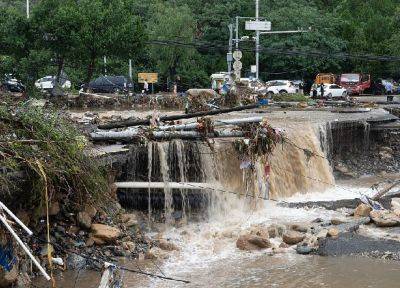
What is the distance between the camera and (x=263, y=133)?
14422mm

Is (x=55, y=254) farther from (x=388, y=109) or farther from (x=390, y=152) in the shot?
(x=388, y=109)

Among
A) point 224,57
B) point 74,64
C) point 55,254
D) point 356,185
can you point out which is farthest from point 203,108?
point 224,57

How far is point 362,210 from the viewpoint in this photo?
47.1 ft

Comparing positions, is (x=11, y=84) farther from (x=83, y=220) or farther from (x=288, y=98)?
(x=83, y=220)

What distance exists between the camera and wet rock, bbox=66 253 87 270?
10.6 m

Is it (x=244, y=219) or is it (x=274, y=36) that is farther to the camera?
(x=274, y=36)

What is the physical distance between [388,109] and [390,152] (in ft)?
21.6

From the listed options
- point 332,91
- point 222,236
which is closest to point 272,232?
point 222,236

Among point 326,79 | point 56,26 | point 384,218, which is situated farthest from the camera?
point 326,79

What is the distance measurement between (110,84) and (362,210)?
24884 mm

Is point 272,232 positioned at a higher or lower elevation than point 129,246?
lower

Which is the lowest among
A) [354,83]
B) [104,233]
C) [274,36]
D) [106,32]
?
[104,233]

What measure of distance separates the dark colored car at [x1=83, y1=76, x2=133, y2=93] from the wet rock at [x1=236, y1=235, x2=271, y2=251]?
24.5m

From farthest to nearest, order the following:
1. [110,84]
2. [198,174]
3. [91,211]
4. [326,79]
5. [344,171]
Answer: [326,79] → [110,84] → [344,171] → [198,174] → [91,211]
